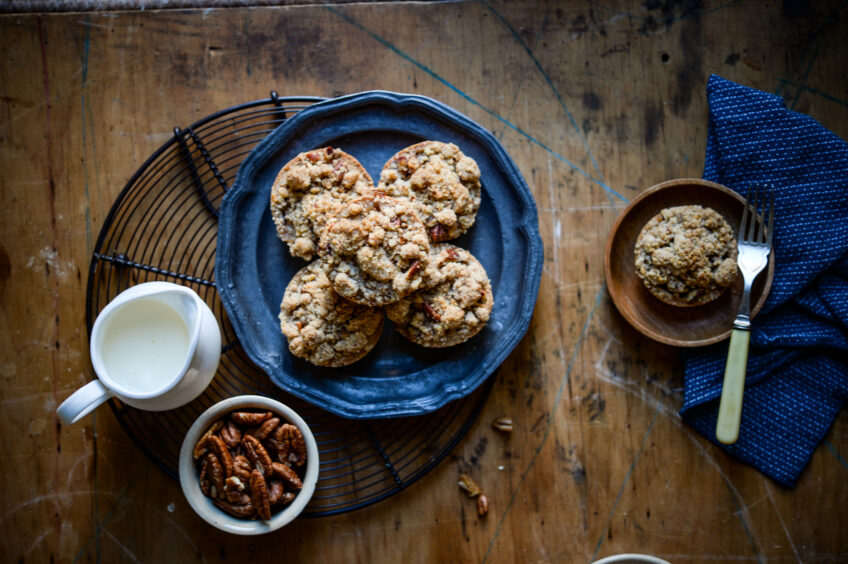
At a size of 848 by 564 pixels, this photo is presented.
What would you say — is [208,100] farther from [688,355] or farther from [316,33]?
[688,355]

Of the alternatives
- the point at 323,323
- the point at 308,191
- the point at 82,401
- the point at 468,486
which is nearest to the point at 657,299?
the point at 468,486

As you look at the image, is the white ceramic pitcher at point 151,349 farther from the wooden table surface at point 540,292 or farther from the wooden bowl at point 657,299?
the wooden bowl at point 657,299

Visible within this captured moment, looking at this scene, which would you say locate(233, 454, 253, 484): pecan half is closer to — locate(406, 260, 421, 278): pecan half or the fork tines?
locate(406, 260, 421, 278): pecan half

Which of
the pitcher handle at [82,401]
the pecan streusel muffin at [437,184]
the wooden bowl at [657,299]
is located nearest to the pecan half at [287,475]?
the pitcher handle at [82,401]

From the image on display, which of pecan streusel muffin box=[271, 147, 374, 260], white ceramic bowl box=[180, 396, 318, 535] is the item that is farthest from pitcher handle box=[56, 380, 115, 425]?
pecan streusel muffin box=[271, 147, 374, 260]

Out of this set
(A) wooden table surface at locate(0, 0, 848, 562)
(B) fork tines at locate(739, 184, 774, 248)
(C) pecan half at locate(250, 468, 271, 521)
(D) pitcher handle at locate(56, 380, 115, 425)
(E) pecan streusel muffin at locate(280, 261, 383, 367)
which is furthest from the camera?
(A) wooden table surface at locate(0, 0, 848, 562)

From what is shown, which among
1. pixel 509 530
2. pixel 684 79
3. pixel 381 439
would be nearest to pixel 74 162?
pixel 381 439
